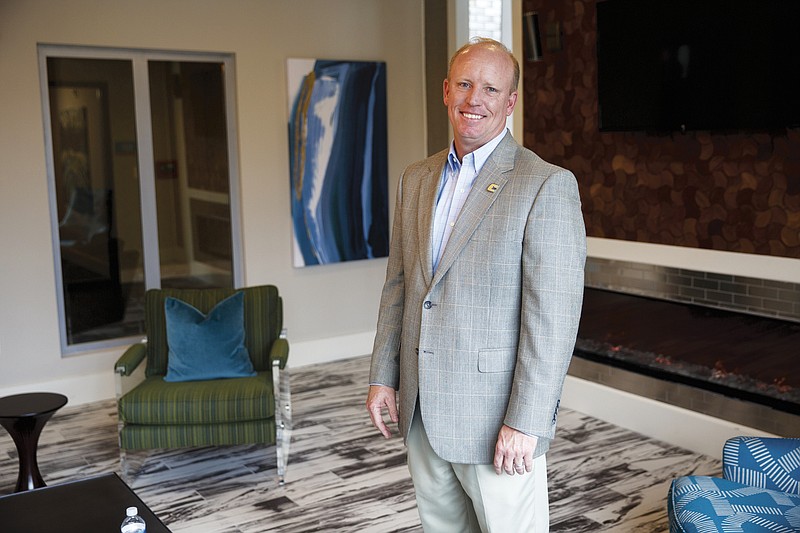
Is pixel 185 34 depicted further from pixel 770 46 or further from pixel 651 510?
pixel 651 510

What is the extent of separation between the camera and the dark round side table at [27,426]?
3.48m

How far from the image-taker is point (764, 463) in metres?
2.94

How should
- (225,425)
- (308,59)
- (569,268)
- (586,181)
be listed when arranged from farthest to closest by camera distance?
1. (308,59)
2. (586,181)
3. (225,425)
4. (569,268)

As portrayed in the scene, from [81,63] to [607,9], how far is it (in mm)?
3140

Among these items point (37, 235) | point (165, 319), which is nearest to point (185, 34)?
point (37, 235)

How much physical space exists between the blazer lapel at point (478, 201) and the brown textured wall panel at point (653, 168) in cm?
234

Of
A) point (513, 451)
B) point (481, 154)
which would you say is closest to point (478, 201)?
point (481, 154)

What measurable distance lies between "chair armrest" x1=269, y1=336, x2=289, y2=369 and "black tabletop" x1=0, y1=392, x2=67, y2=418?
3.10 ft

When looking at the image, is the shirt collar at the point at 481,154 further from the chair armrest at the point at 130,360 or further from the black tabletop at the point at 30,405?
the chair armrest at the point at 130,360

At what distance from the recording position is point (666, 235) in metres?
4.41

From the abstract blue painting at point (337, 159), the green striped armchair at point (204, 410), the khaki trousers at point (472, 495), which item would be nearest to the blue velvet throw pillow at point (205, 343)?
the green striped armchair at point (204, 410)

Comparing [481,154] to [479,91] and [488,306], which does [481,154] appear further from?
[488,306]

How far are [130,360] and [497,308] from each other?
2.60 m

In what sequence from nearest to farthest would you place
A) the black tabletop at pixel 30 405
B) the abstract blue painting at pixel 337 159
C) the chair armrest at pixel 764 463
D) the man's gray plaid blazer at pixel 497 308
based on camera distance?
the man's gray plaid blazer at pixel 497 308 → the chair armrest at pixel 764 463 → the black tabletop at pixel 30 405 → the abstract blue painting at pixel 337 159
